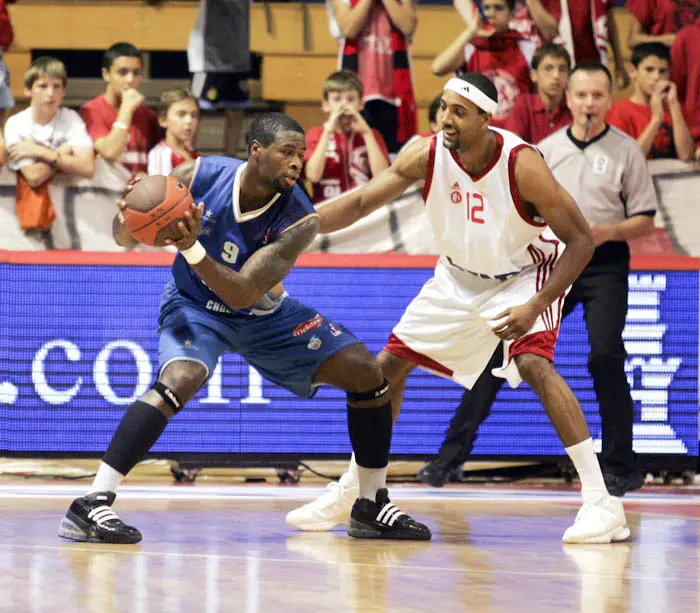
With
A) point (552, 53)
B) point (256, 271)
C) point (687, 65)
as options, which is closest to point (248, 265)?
point (256, 271)

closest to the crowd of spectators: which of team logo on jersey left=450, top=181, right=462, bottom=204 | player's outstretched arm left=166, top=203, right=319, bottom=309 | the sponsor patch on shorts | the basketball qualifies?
team logo on jersey left=450, top=181, right=462, bottom=204

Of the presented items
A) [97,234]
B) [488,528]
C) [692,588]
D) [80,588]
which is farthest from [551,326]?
[97,234]

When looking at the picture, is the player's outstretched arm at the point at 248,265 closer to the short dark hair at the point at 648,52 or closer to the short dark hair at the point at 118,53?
the short dark hair at the point at 118,53

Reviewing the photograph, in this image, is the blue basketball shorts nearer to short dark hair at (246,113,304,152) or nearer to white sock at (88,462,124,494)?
white sock at (88,462,124,494)

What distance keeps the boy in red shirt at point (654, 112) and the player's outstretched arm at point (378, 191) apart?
9.58ft

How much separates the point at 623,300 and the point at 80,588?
13.4 feet

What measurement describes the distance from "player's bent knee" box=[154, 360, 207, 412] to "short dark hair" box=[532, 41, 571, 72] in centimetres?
406

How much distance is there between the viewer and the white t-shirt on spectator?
314 inches

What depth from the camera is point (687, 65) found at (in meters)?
8.94

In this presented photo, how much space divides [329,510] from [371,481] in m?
0.25

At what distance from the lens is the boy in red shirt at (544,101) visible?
8266 mm

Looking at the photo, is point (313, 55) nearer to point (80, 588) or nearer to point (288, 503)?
point (288, 503)

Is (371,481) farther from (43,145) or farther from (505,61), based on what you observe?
(505,61)

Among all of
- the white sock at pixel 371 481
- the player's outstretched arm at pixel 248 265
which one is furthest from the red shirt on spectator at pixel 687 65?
the player's outstretched arm at pixel 248 265
